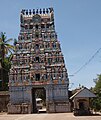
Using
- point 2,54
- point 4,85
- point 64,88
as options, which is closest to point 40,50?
point 64,88

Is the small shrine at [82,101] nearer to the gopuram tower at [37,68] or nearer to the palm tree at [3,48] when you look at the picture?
the gopuram tower at [37,68]

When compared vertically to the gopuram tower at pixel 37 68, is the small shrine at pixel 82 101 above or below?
below

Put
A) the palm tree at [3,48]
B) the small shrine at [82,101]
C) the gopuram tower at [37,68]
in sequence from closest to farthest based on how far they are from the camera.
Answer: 1. the small shrine at [82,101]
2. the gopuram tower at [37,68]
3. the palm tree at [3,48]

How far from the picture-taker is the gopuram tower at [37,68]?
4353cm

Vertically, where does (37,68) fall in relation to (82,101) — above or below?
above

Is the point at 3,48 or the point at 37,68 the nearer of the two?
the point at 37,68

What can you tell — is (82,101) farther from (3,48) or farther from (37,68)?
(3,48)

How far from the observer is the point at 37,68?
44969mm

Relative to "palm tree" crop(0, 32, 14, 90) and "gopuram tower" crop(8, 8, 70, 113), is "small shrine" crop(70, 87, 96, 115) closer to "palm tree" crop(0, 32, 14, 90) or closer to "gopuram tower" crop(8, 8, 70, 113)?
"gopuram tower" crop(8, 8, 70, 113)

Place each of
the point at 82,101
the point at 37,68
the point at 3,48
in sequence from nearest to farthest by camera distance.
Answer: the point at 82,101, the point at 37,68, the point at 3,48

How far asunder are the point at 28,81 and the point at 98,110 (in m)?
11.9

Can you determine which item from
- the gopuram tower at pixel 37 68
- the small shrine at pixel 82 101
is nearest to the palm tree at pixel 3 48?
the gopuram tower at pixel 37 68

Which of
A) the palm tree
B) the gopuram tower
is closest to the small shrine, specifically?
the gopuram tower

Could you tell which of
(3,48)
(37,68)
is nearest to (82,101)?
(37,68)
